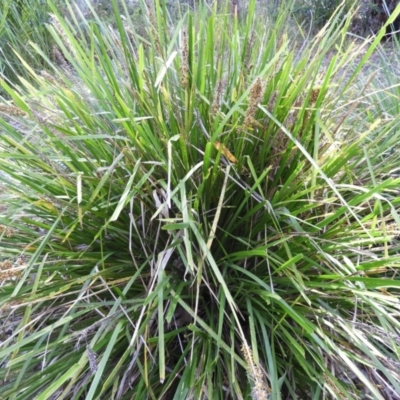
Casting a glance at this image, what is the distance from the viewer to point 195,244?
137 cm

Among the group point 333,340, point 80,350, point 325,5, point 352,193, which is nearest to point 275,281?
point 333,340

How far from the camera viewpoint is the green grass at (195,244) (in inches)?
49.0

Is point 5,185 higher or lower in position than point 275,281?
higher

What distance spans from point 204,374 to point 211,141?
576 millimetres

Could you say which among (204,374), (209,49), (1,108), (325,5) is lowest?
(204,374)

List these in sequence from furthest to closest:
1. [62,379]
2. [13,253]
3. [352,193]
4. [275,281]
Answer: [352,193] → [13,253] → [275,281] → [62,379]

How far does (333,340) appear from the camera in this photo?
4.37 feet

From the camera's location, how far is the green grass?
1.25 metres

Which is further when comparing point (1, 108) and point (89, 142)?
point (89, 142)

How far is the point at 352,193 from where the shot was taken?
1.61 meters

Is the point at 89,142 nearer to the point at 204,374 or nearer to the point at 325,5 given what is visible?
the point at 204,374

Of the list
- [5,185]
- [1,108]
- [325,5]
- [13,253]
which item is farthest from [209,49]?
[325,5]

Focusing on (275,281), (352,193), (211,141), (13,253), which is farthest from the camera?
(352,193)

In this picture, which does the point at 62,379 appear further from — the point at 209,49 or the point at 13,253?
the point at 209,49
